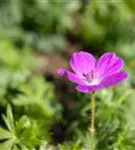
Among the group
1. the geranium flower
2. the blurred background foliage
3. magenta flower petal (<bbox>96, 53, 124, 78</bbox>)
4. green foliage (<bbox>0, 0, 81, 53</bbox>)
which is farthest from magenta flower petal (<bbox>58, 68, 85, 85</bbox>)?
green foliage (<bbox>0, 0, 81, 53</bbox>)

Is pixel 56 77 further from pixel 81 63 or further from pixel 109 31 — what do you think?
pixel 81 63

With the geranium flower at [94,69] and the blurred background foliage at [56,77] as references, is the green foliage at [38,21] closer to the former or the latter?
the blurred background foliage at [56,77]

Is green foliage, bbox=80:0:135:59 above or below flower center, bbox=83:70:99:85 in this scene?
below

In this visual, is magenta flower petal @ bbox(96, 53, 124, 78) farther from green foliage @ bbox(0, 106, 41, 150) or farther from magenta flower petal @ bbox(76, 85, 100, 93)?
green foliage @ bbox(0, 106, 41, 150)

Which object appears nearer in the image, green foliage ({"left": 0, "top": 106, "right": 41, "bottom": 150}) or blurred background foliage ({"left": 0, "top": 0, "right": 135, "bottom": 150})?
green foliage ({"left": 0, "top": 106, "right": 41, "bottom": 150})

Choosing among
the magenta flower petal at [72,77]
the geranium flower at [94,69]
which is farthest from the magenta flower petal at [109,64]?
the magenta flower petal at [72,77]

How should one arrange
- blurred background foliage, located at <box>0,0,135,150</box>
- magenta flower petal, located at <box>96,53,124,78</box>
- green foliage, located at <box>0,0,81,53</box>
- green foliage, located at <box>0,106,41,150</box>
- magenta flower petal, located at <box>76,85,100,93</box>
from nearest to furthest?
magenta flower petal, located at <box>76,85,100,93</box>, magenta flower petal, located at <box>96,53,124,78</box>, green foliage, located at <box>0,106,41,150</box>, blurred background foliage, located at <box>0,0,135,150</box>, green foliage, located at <box>0,0,81,53</box>

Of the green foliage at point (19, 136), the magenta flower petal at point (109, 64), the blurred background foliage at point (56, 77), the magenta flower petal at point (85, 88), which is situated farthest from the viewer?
the blurred background foliage at point (56, 77)

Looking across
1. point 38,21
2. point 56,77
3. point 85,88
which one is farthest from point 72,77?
point 38,21
